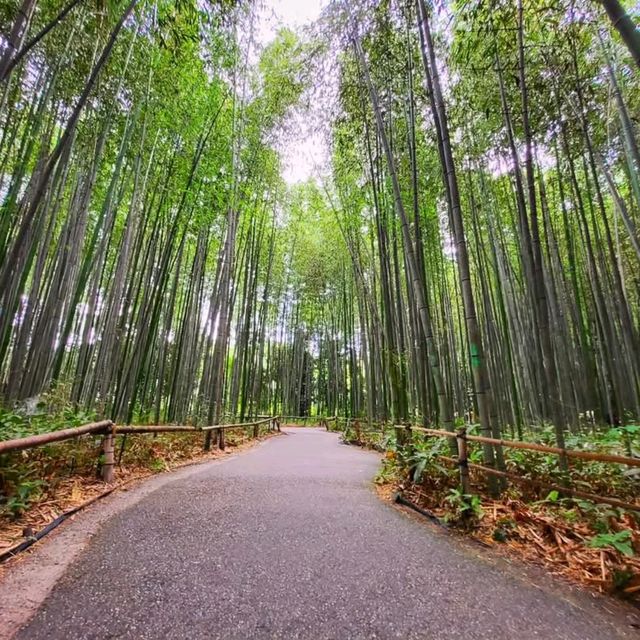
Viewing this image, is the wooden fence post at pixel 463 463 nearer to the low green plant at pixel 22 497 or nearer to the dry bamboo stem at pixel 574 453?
the dry bamboo stem at pixel 574 453

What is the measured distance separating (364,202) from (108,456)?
517 cm

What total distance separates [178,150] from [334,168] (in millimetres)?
2900

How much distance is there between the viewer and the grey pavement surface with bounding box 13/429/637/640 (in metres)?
1.26

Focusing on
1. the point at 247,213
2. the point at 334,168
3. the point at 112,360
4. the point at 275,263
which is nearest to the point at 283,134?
the point at 334,168

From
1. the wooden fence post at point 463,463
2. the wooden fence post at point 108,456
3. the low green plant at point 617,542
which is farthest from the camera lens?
the wooden fence post at point 108,456

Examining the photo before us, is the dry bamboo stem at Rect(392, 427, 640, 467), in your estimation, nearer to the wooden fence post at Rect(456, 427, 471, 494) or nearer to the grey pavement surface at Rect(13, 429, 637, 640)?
the wooden fence post at Rect(456, 427, 471, 494)

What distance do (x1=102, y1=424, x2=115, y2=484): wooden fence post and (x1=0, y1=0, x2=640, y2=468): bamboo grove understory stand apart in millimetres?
879

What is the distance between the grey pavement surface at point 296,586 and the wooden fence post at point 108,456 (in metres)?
0.84

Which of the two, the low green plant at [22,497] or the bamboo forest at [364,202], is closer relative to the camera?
the low green plant at [22,497]

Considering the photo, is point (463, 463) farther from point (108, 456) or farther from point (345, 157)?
point (345, 157)

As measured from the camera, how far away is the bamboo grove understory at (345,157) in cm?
320

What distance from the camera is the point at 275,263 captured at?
12.5 m

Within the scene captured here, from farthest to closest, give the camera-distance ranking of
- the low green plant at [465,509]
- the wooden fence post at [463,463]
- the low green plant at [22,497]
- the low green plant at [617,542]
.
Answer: the wooden fence post at [463,463] < the low green plant at [465,509] < the low green plant at [22,497] < the low green plant at [617,542]

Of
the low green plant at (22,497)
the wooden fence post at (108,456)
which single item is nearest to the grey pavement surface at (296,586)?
the low green plant at (22,497)
